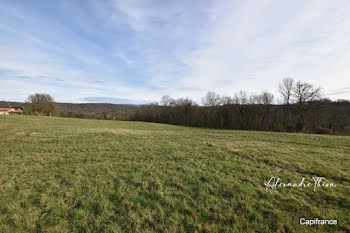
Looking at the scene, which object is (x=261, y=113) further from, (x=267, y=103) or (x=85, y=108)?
(x=85, y=108)

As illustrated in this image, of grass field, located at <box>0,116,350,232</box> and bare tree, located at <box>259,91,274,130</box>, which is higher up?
bare tree, located at <box>259,91,274,130</box>

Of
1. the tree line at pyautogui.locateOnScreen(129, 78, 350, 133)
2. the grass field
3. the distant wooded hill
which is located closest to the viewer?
the grass field

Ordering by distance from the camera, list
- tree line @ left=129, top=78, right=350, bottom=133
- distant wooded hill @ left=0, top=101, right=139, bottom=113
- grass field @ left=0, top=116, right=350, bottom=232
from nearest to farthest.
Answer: grass field @ left=0, top=116, right=350, bottom=232 < tree line @ left=129, top=78, right=350, bottom=133 < distant wooded hill @ left=0, top=101, right=139, bottom=113

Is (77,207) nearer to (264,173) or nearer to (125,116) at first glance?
(264,173)

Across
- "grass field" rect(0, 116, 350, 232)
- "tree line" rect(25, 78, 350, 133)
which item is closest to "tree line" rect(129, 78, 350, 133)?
"tree line" rect(25, 78, 350, 133)

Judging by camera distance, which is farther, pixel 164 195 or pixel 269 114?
pixel 269 114

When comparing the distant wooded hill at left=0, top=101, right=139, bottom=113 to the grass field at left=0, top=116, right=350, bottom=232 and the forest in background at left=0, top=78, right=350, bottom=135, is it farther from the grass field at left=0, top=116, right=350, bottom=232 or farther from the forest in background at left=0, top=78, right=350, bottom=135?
the grass field at left=0, top=116, right=350, bottom=232

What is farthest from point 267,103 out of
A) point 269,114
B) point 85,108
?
point 85,108

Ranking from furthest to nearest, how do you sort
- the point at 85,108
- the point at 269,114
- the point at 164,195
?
1. the point at 85,108
2. the point at 269,114
3. the point at 164,195

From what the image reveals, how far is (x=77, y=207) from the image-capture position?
311 centimetres

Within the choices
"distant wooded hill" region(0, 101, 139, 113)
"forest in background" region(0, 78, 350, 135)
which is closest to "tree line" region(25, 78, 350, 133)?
"forest in background" region(0, 78, 350, 135)

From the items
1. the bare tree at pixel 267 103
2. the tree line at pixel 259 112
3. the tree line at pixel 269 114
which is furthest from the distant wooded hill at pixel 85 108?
the bare tree at pixel 267 103

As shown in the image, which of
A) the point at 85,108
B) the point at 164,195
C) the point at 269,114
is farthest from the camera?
the point at 85,108

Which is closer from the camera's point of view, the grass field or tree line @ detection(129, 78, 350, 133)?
the grass field
